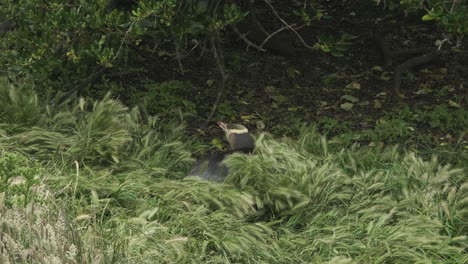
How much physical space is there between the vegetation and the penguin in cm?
16

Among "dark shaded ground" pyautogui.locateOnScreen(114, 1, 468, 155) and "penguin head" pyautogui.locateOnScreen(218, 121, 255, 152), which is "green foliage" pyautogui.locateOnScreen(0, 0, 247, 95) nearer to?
"penguin head" pyautogui.locateOnScreen(218, 121, 255, 152)

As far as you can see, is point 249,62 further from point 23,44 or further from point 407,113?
point 23,44

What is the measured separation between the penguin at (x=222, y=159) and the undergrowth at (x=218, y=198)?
0.14m

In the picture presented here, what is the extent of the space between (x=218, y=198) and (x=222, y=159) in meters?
0.47

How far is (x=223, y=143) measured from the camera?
576 cm

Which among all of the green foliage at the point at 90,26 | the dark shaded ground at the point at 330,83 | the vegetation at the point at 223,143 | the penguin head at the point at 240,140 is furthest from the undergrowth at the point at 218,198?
the dark shaded ground at the point at 330,83

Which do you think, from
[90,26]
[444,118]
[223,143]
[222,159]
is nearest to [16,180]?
[222,159]

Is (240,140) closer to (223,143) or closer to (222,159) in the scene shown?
(222,159)

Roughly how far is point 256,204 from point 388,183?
97 cm

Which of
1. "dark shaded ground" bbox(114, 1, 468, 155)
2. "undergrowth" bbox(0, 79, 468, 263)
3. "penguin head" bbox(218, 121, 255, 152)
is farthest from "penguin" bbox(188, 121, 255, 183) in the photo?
"dark shaded ground" bbox(114, 1, 468, 155)

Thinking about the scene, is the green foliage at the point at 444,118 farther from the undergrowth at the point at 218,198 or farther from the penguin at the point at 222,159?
the penguin at the point at 222,159

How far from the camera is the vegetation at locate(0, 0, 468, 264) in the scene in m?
3.88

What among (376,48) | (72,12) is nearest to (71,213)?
(72,12)

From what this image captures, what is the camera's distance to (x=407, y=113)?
6168 millimetres
